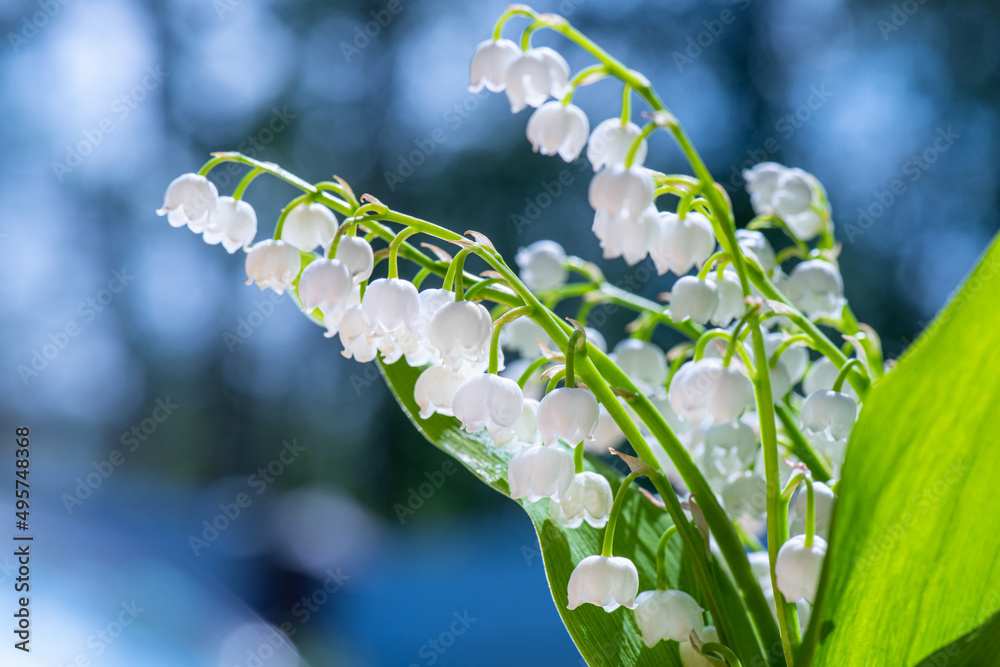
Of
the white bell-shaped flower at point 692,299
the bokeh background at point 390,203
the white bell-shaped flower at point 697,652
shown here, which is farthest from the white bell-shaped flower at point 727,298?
the bokeh background at point 390,203
